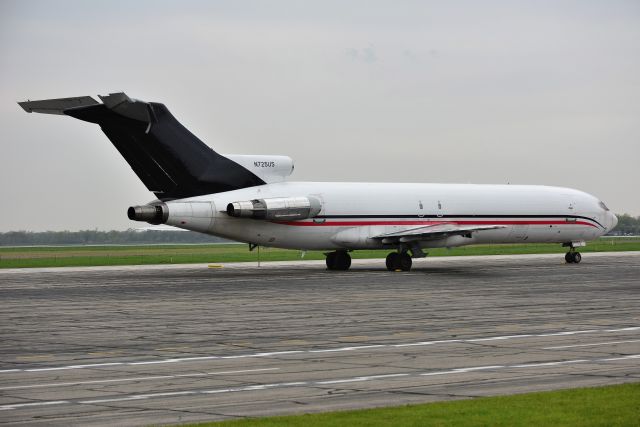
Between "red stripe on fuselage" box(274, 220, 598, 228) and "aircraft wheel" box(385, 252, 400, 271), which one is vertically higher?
"red stripe on fuselage" box(274, 220, 598, 228)

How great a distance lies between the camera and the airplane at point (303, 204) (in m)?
38.3

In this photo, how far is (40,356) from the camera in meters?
17.5

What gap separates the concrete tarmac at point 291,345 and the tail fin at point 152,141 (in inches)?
170

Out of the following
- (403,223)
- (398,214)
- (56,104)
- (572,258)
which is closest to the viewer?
(56,104)

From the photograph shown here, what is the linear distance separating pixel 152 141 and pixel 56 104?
3.96 metres

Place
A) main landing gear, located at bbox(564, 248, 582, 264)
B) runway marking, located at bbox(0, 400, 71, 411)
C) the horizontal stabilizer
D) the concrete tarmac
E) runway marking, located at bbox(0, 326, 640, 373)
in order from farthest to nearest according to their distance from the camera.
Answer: main landing gear, located at bbox(564, 248, 582, 264), the horizontal stabilizer, runway marking, located at bbox(0, 326, 640, 373), the concrete tarmac, runway marking, located at bbox(0, 400, 71, 411)

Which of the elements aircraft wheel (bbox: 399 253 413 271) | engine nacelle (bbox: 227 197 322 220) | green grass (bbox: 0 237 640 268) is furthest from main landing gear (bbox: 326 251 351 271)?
green grass (bbox: 0 237 640 268)

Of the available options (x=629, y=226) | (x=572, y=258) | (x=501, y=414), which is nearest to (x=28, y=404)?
(x=501, y=414)

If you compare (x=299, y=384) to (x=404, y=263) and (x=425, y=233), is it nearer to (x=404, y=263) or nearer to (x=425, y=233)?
(x=425, y=233)

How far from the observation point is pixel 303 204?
41969mm

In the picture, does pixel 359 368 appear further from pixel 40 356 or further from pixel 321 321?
pixel 321 321

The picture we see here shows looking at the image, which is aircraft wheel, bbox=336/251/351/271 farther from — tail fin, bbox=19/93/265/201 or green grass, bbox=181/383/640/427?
green grass, bbox=181/383/640/427

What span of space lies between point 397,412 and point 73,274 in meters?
35.5

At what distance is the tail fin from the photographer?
124ft
